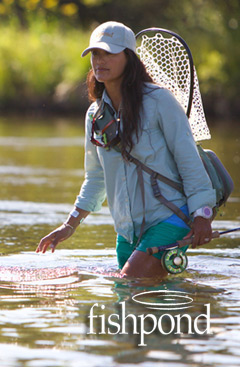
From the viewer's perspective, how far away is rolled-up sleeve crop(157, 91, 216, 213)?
5.10 meters

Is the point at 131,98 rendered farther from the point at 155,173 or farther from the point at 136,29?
the point at 136,29

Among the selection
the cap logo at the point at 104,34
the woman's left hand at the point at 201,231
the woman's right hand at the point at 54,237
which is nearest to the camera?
the woman's left hand at the point at 201,231

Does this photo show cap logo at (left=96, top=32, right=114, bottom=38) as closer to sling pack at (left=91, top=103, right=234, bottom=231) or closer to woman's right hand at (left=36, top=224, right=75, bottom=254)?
Result: sling pack at (left=91, top=103, right=234, bottom=231)

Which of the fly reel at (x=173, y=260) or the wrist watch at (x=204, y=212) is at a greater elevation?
the wrist watch at (x=204, y=212)

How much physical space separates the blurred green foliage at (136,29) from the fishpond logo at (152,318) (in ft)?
76.5

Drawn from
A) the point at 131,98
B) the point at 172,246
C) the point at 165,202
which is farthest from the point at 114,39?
the point at 172,246

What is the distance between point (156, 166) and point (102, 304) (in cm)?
88

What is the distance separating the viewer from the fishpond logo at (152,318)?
14.7ft

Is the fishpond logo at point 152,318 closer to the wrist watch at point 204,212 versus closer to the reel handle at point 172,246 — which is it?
the reel handle at point 172,246

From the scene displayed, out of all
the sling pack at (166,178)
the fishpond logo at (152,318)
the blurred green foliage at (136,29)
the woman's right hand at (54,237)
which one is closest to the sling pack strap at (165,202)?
the sling pack at (166,178)

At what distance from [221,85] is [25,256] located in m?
24.2

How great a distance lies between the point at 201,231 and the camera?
5031 millimetres

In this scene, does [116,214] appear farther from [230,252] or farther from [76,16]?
[76,16]

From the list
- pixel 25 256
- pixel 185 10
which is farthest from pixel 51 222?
pixel 185 10
